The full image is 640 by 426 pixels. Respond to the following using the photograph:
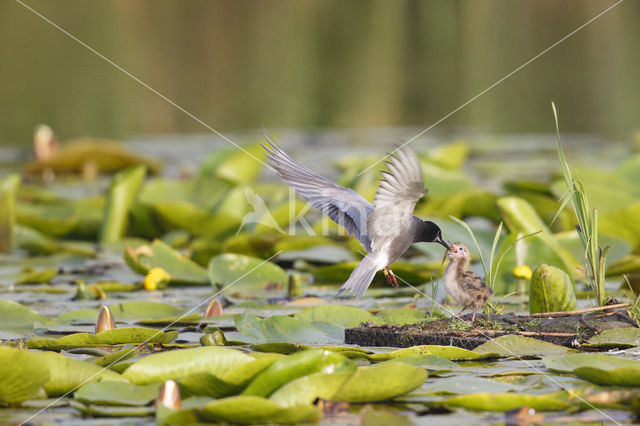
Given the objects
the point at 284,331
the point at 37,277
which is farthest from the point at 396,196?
the point at 37,277

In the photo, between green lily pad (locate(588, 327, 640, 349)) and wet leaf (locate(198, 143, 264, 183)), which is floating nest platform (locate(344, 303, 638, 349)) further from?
wet leaf (locate(198, 143, 264, 183))

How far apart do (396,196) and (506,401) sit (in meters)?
0.72

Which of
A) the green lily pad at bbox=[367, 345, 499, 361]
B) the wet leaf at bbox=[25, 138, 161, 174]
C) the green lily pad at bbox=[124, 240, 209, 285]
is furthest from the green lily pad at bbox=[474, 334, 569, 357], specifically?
the wet leaf at bbox=[25, 138, 161, 174]

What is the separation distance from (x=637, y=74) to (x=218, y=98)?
8.47 meters

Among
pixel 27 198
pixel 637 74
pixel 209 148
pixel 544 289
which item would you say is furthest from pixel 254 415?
pixel 637 74

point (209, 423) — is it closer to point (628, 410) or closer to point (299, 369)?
point (299, 369)

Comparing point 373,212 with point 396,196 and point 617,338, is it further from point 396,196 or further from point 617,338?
point 617,338

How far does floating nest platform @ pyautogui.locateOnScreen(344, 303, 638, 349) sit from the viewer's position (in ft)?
12.1

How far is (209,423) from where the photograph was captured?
2828mm

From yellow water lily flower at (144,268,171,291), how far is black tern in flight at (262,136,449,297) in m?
2.22

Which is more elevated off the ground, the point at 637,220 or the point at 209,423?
the point at 637,220

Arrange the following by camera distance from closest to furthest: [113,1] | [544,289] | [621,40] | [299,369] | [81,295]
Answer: [299,369] < [544,289] < [81,295] < [621,40] < [113,1]

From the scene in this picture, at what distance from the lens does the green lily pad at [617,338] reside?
3608 mm

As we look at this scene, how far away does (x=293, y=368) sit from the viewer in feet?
9.96
